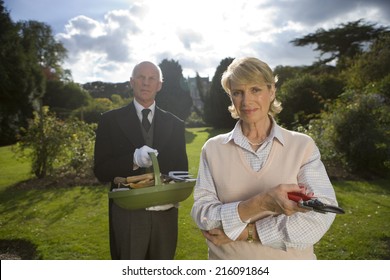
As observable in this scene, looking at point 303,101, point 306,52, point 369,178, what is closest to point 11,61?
point 306,52

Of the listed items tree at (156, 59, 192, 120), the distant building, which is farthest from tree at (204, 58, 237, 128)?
tree at (156, 59, 192, 120)

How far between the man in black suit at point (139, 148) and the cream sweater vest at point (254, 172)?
620mm

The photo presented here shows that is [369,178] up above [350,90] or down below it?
below

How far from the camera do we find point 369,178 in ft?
14.2

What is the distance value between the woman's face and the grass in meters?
1.10

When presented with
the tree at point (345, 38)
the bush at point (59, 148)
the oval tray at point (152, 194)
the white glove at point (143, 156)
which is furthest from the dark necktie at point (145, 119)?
the bush at point (59, 148)

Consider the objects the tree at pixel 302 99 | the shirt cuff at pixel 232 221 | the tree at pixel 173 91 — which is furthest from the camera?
the tree at pixel 302 99

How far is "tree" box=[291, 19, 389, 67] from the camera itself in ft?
8.11

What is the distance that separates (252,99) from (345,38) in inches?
69.1

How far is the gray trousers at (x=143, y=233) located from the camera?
6.03 feet

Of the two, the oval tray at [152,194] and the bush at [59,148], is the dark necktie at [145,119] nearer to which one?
the oval tray at [152,194]

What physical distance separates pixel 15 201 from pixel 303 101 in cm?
500

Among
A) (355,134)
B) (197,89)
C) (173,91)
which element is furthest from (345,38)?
(355,134)
